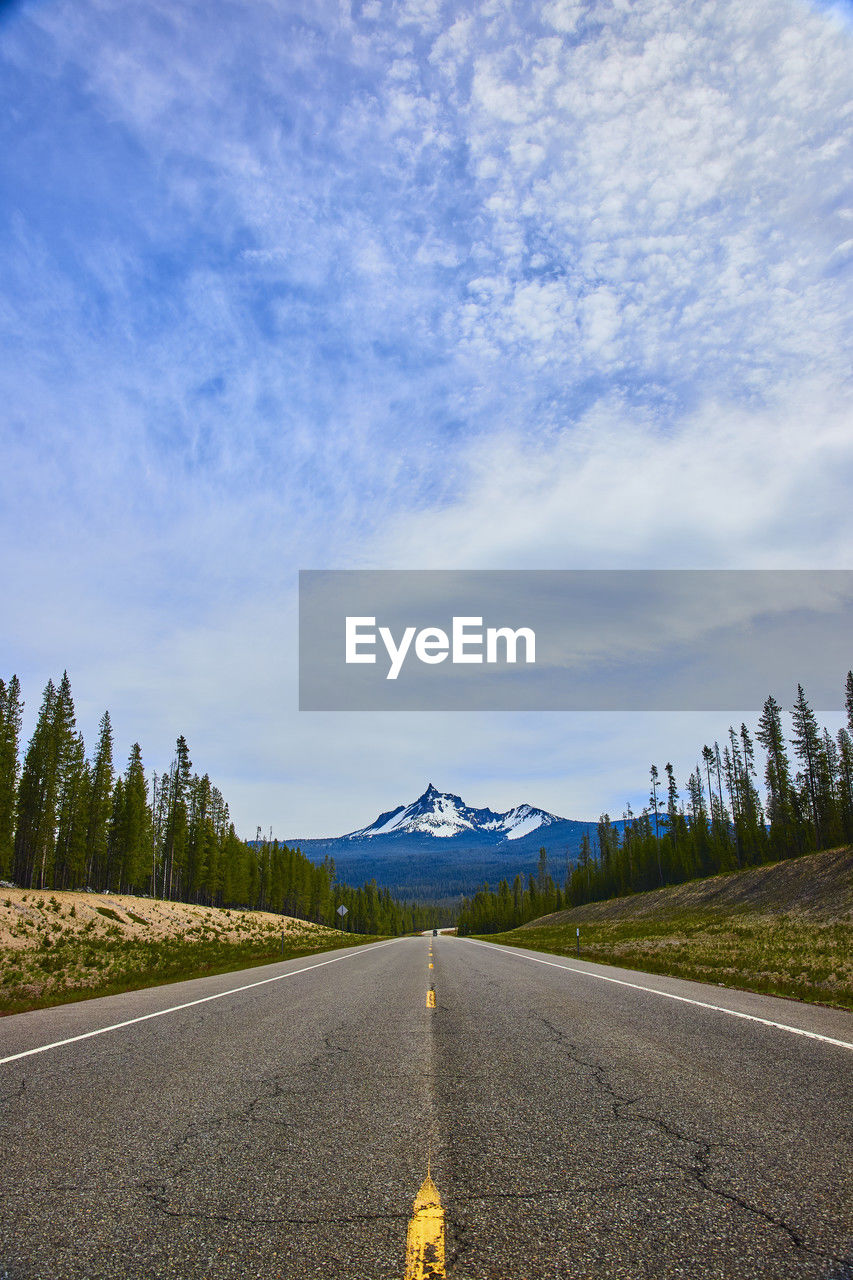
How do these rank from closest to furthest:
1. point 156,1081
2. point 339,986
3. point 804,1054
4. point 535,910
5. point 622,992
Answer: point 156,1081 → point 804,1054 → point 622,992 → point 339,986 → point 535,910

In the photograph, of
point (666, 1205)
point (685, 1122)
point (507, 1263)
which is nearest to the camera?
point (507, 1263)

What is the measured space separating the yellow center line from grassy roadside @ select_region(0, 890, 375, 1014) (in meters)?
11.6

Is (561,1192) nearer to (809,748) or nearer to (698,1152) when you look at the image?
(698,1152)

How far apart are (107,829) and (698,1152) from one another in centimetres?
7247

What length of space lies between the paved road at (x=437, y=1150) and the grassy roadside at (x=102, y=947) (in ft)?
27.1

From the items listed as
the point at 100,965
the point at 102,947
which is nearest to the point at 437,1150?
the point at 100,965

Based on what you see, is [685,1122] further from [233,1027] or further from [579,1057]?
[233,1027]

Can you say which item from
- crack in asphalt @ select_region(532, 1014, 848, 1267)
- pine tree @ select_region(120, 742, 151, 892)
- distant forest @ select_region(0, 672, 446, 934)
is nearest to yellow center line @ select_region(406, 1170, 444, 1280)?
crack in asphalt @ select_region(532, 1014, 848, 1267)

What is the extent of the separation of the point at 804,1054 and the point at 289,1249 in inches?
229

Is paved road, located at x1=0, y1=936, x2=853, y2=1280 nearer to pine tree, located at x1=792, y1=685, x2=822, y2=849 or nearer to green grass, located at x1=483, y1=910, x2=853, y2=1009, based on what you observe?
green grass, located at x1=483, y1=910, x2=853, y2=1009

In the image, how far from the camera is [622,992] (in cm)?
1196

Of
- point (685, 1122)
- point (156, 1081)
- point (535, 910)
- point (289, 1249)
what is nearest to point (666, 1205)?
point (685, 1122)

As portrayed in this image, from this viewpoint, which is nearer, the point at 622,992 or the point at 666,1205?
the point at 666,1205

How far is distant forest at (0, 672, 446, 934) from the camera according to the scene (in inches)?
2201
